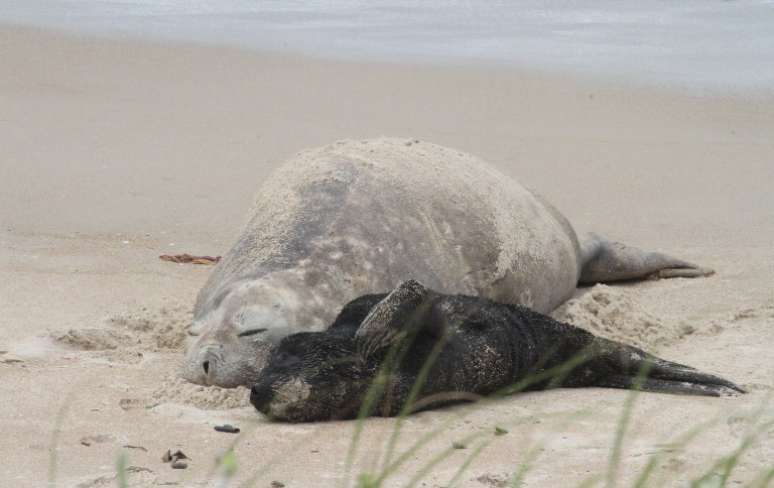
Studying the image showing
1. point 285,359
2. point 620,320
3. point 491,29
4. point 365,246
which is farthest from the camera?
point 491,29

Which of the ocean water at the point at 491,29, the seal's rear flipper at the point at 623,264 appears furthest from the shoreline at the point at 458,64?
the seal's rear flipper at the point at 623,264

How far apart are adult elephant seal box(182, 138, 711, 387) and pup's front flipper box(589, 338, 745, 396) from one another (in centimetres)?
82

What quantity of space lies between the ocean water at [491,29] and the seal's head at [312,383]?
913cm

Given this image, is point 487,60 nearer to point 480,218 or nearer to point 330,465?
point 480,218

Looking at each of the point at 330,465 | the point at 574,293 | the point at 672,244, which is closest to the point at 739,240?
the point at 672,244

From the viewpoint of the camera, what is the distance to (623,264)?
7.17 meters

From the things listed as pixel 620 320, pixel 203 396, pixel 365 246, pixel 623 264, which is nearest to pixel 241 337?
pixel 203 396

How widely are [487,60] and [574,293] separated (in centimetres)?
743

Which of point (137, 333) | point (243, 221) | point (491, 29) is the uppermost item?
point (243, 221)

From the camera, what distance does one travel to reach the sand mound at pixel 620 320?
5.84 m

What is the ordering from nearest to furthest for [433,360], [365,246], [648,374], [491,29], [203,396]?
[433,360] → [203,396] → [648,374] → [365,246] → [491,29]

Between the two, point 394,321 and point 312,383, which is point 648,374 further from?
point 312,383

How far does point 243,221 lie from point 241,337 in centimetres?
165

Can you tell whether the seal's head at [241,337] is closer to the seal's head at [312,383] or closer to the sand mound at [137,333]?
the seal's head at [312,383]
